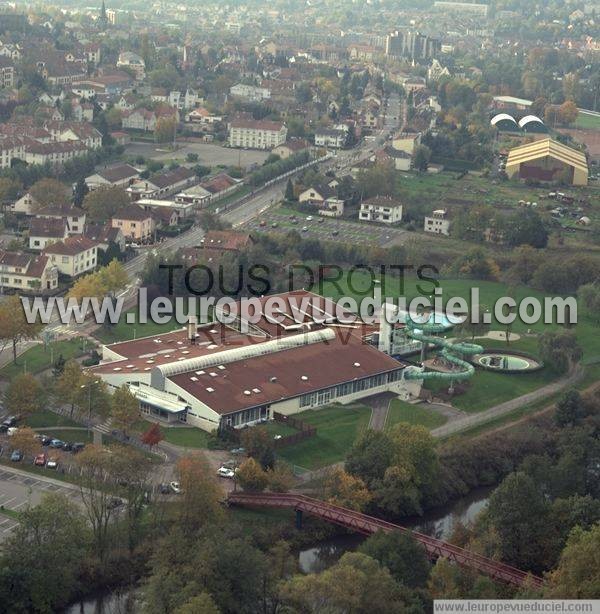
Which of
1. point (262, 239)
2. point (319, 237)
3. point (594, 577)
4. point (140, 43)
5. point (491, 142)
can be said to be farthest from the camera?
point (140, 43)

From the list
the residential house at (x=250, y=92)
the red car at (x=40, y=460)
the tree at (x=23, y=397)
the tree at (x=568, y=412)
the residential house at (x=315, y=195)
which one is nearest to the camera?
the red car at (x=40, y=460)

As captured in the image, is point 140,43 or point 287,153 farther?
point 140,43

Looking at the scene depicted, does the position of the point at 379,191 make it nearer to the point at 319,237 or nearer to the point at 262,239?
the point at 319,237

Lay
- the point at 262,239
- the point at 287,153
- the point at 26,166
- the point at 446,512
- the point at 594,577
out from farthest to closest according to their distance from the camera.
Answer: the point at 287,153 → the point at 26,166 → the point at 262,239 → the point at 446,512 → the point at 594,577

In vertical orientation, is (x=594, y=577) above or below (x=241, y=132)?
above

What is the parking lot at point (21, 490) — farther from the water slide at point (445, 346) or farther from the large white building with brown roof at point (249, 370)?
the water slide at point (445, 346)

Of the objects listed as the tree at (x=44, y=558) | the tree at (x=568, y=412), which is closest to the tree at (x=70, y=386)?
the tree at (x=44, y=558)

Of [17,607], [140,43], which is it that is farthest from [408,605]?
[140,43]
